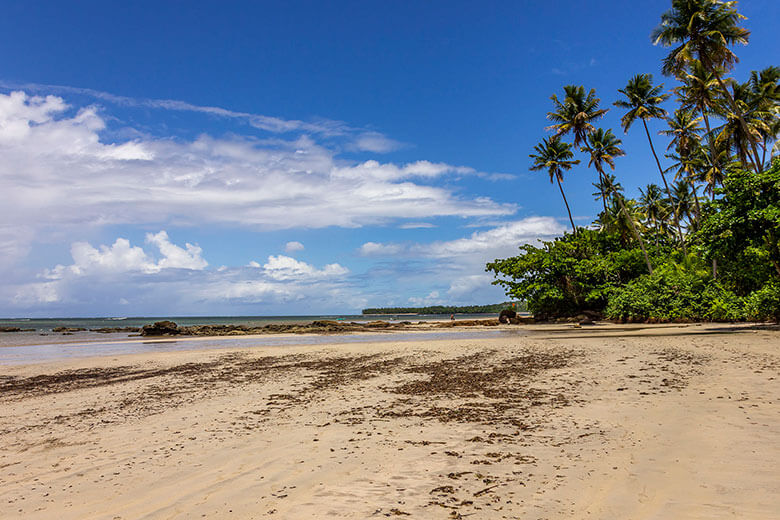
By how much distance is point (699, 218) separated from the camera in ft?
128

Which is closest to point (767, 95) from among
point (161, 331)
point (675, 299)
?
point (675, 299)

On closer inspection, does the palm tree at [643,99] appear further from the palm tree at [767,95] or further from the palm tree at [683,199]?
the palm tree at [683,199]

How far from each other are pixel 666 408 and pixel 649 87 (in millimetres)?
40260

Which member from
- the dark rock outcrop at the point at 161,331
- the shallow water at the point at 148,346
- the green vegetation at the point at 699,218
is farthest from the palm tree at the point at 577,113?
the dark rock outcrop at the point at 161,331

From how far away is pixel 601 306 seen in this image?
4141 cm

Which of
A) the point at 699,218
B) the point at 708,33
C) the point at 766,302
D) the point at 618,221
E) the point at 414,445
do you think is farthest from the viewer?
the point at 618,221

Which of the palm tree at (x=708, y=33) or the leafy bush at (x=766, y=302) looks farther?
the palm tree at (x=708, y=33)

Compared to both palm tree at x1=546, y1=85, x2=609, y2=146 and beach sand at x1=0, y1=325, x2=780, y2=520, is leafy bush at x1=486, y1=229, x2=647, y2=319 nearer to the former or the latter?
palm tree at x1=546, y1=85, x2=609, y2=146

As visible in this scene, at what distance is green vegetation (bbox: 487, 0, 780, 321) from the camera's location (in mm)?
21438

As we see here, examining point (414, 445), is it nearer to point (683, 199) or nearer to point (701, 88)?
point (701, 88)

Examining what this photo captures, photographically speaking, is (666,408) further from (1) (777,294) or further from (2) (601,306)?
(2) (601,306)

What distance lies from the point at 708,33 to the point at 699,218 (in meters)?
16.3

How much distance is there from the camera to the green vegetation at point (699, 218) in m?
21.4

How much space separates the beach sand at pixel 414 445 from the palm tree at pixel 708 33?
26.4m
